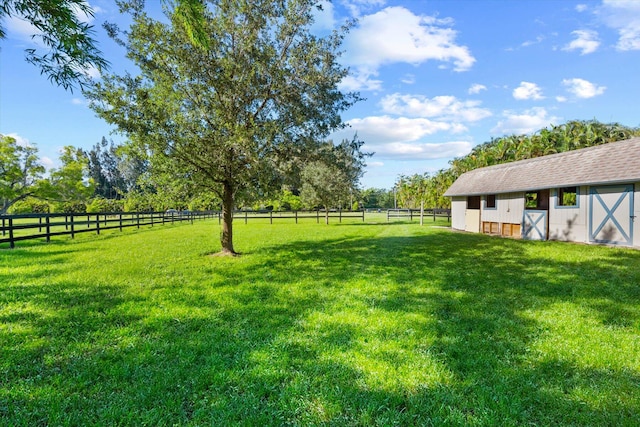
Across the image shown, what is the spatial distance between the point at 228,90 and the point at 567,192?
14.9 metres

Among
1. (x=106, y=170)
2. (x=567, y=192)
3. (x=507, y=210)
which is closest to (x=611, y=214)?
(x=567, y=192)

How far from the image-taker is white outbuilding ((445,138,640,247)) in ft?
35.8

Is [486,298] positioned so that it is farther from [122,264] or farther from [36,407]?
[122,264]

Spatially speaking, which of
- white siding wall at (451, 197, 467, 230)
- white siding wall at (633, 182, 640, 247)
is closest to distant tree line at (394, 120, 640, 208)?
white siding wall at (451, 197, 467, 230)

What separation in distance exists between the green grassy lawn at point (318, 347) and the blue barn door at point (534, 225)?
24.0 feet

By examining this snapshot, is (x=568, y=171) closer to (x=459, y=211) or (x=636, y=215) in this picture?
(x=636, y=215)

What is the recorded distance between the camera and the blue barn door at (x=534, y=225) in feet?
45.1

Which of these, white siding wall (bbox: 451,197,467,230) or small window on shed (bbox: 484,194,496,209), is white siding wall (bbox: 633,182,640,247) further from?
white siding wall (bbox: 451,197,467,230)

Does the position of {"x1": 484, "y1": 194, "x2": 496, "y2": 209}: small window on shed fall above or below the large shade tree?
below

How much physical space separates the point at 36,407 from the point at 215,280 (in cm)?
400

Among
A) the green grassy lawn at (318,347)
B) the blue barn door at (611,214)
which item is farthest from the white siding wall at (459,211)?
the green grassy lawn at (318,347)

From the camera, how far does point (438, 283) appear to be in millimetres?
6230

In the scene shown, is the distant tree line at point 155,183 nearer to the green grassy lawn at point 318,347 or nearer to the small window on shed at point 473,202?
the green grassy lawn at point 318,347

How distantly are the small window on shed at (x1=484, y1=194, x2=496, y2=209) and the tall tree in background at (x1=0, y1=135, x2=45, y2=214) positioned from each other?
3086cm
